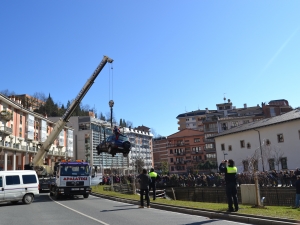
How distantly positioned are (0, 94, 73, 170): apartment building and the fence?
20.0 m

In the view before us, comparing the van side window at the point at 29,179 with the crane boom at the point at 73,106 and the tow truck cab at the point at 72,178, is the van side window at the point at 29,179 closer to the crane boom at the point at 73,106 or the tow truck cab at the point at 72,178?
the tow truck cab at the point at 72,178

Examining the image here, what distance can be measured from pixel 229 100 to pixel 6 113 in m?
77.3

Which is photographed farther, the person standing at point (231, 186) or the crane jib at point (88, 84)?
the crane jib at point (88, 84)

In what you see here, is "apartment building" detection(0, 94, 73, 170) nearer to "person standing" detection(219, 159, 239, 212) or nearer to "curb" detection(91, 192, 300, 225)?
"curb" detection(91, 192, 300, 225)

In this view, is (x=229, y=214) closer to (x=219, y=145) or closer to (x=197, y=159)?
(x=219, y=145)

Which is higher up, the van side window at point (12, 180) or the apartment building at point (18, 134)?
the apartment building at point (18, 134)

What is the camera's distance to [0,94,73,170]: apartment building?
48.1 metres

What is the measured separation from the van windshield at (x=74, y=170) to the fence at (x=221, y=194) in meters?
9.80

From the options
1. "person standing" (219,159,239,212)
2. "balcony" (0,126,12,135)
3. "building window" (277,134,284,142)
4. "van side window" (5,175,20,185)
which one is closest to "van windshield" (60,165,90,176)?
"van side window" (5,175,20,185)

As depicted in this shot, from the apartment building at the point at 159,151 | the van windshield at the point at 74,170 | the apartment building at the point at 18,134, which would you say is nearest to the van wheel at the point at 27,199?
the van windshield at the point at 74,170

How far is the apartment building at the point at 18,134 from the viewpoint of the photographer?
158ft

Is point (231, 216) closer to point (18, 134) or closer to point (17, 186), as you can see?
point (17, 186)

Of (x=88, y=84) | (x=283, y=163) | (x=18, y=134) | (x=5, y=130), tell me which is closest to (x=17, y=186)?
(x=88, y=84)

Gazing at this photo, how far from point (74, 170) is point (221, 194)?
10.8 m
